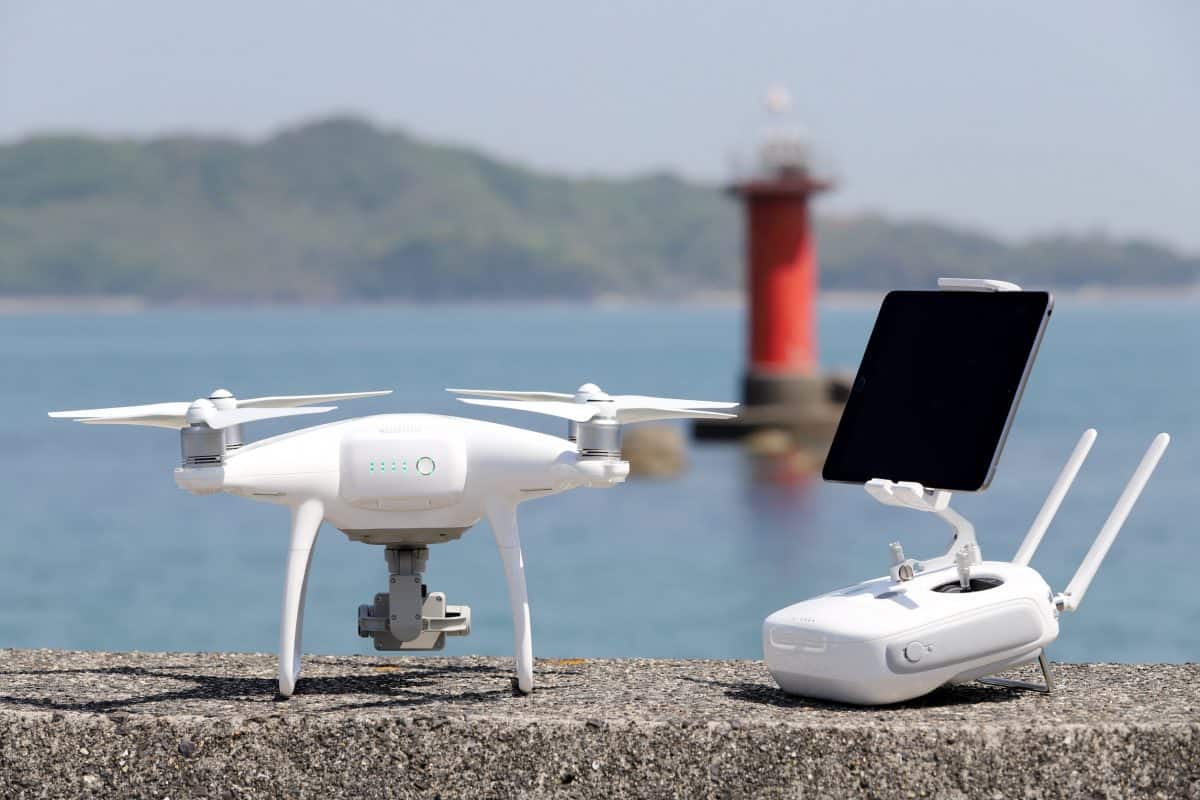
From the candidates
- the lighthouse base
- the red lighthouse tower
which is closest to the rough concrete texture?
the red lighthouse tower

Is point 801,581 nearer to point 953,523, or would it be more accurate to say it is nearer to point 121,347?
point 953,523

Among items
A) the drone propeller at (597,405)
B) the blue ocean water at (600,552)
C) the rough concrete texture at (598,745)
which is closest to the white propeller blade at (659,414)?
the drone propeller at (597,405)

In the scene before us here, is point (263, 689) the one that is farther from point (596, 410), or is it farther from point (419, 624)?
point (596, 410)

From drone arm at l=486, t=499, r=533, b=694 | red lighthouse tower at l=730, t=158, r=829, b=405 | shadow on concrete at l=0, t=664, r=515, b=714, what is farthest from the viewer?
red lighthouse tower at l=730, t=158, r=829, b=405

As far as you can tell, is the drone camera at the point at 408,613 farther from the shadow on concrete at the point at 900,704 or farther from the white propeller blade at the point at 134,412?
the shadow on concrete at the point at 900,704

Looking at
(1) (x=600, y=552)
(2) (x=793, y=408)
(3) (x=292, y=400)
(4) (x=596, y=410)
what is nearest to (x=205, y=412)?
(3) (x=292, y=400)

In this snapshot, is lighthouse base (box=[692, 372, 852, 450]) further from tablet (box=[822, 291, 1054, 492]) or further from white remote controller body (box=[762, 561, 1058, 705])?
white remote controller body (box=[762, 561, 1058, 705])

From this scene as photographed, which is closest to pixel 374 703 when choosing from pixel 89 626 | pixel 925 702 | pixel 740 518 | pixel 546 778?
pixel 546 778
